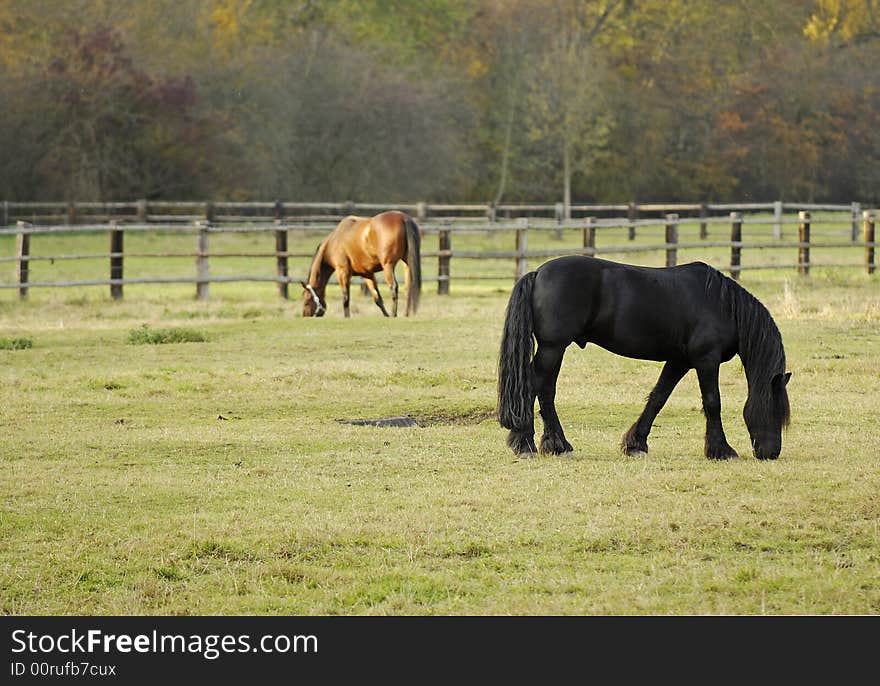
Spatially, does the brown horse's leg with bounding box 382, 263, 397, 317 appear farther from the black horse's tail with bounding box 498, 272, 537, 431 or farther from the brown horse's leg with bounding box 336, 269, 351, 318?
the black horse's tail with bounding box 498, 272, 537, 431

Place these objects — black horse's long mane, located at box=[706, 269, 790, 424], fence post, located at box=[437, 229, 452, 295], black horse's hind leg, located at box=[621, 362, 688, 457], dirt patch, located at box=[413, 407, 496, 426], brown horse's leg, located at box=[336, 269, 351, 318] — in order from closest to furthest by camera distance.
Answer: black horse's long mane, located at box=[706, 269, 790, 424], black horse's hind leg, located at box=[621, 362, 688, 457], dirt patch, located at box=[413, 407, 496, 426], brown horse's leg, located at box=[336, 269, 351, 318], fence post, located at box=[437, 229, 452, 295]

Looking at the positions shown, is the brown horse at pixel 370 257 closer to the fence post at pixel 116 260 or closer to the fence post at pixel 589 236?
the fence post at pixel 116 260

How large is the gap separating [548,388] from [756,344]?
1.28m

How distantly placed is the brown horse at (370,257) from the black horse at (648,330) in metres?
9.34

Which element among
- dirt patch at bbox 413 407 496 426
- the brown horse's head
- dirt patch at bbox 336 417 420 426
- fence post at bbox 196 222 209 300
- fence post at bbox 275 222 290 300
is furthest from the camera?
fence post at bbox 275 222 290 300

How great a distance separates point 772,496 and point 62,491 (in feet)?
12.9

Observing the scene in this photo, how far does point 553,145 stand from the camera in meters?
49.8

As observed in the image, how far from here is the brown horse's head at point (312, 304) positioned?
18.4 meters

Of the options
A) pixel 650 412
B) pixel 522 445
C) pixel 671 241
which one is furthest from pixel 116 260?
pixel 650 412

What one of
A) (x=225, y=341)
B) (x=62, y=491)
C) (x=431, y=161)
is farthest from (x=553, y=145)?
(x=62, y=491)

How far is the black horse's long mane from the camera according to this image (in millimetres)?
8305

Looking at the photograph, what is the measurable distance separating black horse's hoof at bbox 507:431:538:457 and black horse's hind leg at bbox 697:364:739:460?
1.09 m

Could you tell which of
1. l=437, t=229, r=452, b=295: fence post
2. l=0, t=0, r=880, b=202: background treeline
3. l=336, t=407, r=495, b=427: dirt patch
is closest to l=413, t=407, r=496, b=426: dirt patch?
l=336, t=407, r=495, b=427: dirt patch
